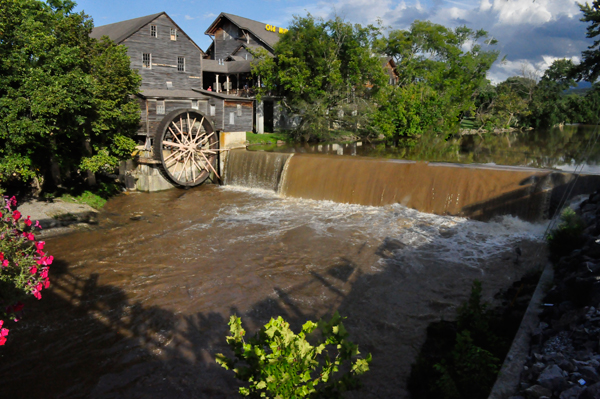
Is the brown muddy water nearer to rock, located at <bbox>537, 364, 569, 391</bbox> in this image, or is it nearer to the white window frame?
rock, located at <bbox>537, 364, 569, 391</bbox>

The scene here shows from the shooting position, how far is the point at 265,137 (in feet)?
93.1

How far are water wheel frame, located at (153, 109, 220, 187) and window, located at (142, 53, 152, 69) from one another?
7.73 meters

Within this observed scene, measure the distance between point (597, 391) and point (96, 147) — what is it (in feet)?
51.9

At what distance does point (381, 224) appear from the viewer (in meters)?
13.0

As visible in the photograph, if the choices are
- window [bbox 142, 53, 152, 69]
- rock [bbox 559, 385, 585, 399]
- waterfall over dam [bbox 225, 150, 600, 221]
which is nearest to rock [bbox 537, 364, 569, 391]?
rock [bbox 559, 385, 585, 399]

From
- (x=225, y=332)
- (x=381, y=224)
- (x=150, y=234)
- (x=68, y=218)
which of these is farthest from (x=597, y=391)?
(x=68, y=218)

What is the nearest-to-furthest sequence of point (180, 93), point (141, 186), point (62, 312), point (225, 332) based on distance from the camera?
point (225, 332), point (62, 312), point (141, 186), point (180, 93)

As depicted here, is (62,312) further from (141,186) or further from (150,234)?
(141,186)

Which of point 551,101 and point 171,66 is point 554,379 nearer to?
point 171,66

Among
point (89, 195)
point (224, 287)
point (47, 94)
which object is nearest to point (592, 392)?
point (224, 287)

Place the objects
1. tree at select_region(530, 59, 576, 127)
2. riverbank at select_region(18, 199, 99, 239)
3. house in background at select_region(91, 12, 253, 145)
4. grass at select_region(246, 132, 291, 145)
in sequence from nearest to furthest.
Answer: riverbank at select_region(18, 199, 99, 239)
house in background at select_region(91, 12, 253, 145)
grass at select_region(246, 132, 291, 145)
tree at select_region(530, 59, 576, 127)

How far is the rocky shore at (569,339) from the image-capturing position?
372 centimetres

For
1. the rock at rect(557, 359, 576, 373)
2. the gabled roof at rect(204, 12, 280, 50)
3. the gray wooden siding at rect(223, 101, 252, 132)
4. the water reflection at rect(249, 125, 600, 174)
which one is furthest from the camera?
the gabled roof at rect(204, 12, 280, 50)

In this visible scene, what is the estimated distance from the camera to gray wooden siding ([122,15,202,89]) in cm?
2502
